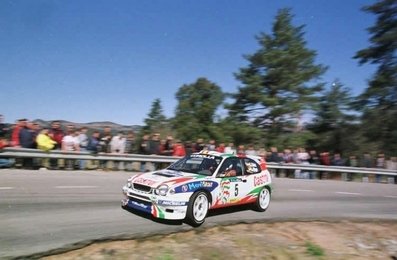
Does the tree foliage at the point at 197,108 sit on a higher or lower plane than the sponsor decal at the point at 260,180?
higher

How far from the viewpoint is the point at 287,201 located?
14242 mm

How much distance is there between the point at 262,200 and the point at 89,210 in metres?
4.56

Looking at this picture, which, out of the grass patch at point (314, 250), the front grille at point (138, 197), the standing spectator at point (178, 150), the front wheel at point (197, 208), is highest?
the standing spectator at point (178, 150)

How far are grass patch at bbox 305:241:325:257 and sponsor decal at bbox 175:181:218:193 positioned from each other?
240cm

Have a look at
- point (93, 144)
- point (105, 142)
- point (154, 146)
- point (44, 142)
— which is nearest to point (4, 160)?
point (44, 142)

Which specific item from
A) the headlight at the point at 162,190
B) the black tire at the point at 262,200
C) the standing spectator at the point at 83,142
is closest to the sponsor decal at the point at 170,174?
the headlight at the point at 162,190

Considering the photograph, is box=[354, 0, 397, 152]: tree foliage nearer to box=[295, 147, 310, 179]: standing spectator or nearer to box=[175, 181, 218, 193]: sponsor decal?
box=[295, 147, 310, 179]: standing spectator

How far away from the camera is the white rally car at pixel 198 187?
28.7 ft

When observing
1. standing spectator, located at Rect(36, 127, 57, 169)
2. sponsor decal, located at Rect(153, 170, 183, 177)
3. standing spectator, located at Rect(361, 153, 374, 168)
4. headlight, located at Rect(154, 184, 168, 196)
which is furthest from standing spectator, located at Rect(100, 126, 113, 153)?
standing spectator, located at Rect(361, 153, 374, 168)

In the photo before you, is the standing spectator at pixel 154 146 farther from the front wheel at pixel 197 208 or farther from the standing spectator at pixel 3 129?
the front wheel at pixel 197 208

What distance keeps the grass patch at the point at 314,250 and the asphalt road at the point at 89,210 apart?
1.49 meters

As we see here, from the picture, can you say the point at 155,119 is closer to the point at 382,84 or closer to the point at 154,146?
the point at 382,84

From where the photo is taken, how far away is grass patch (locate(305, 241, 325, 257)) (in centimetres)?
912

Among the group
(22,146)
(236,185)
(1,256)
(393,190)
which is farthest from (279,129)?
(1,256)
